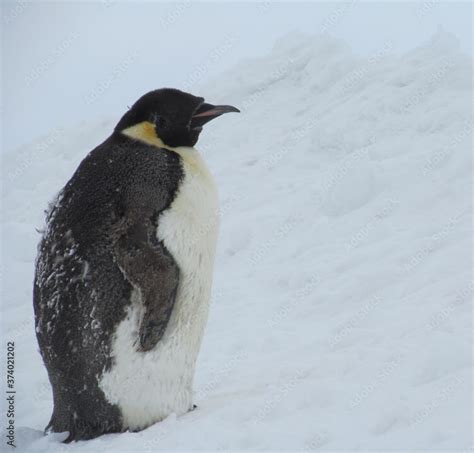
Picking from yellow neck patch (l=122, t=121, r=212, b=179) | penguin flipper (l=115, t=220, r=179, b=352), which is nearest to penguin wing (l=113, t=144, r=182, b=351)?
penguin flipper (l=115, t=220, r=179, b=352)

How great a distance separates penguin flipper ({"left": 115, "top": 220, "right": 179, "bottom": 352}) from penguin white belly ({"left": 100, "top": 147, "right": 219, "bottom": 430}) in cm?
4

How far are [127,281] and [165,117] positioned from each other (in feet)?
2.46

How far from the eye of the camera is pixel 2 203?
10500mm

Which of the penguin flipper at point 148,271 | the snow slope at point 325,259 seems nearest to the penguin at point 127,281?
the penguin flipper at point 148,271

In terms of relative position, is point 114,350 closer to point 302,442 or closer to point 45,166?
point 302,442

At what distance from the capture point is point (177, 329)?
3135 mm

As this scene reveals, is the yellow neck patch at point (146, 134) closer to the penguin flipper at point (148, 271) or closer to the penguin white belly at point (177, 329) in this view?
the penguin white belly at point (177, 329)

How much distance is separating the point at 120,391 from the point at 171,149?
3.44ft

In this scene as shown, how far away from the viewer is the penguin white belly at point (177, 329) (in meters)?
3.04

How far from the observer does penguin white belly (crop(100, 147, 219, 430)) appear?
9.98 ft

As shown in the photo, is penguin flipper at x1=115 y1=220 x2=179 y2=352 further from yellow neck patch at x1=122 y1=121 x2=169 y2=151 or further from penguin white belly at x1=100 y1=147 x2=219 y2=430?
yellow neck patch at x1=122 y1=121 x2=169 y2=151

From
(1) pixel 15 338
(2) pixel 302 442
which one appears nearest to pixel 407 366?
(2) pixel 302 442

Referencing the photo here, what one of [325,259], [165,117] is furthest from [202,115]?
[325,259]

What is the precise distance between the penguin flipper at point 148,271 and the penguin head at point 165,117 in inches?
18.2
